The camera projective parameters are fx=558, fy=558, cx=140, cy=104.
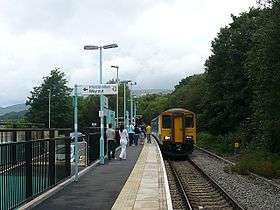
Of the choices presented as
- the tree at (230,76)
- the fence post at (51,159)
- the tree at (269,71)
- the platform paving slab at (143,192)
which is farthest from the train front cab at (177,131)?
the fence post at (51,159)

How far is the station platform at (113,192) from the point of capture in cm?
1174

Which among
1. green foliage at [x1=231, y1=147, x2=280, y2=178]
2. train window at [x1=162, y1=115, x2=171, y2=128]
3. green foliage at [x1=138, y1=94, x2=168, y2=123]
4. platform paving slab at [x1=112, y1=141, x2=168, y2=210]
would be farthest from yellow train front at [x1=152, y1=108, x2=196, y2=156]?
green foliage at [x1=138, y1=94, x2=168, y2=123]

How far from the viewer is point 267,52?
26.6 metres

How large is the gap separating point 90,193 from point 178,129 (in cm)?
2353

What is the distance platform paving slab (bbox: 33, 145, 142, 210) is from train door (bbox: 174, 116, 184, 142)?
1709cm

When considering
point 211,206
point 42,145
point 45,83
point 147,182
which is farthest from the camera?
point 45,83

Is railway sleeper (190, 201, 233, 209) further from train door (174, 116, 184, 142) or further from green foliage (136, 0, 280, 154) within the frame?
train door (174, 116, 184, 142)

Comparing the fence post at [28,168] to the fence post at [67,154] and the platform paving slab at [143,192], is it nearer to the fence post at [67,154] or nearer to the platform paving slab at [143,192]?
the platform paving slab at [143,192]

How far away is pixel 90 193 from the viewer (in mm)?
13656

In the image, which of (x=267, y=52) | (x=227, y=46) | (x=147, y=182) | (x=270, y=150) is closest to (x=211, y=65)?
(x=227, y=46)

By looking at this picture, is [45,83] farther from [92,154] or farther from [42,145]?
[42,145]

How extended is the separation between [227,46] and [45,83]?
175ft

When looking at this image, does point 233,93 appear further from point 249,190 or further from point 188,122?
point 249,190

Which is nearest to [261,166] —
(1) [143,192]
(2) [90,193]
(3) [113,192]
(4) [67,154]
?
(4) [67,154]
